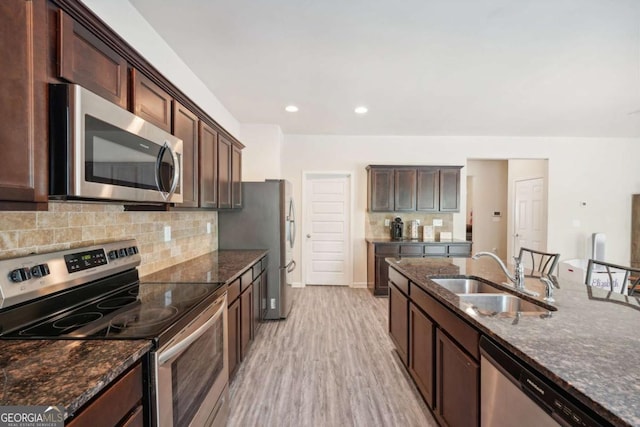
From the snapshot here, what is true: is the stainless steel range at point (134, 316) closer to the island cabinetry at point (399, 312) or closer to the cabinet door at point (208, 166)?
the cabinet door at point (208, 166)

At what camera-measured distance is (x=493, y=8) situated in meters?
1.86

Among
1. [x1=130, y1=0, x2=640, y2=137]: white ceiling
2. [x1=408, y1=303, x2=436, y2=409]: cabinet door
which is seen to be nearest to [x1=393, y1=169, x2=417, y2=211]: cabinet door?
[x1=130, y1=0, x2=640, y2=137]: white ceiling

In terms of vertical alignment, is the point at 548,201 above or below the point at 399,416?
above

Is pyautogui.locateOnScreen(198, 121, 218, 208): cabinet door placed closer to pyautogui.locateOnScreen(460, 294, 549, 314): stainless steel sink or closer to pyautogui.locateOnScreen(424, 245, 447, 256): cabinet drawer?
pyautogui.locateOnScreen(460, 294, 549, 314): stainless steel sink

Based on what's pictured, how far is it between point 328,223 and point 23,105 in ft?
14.4

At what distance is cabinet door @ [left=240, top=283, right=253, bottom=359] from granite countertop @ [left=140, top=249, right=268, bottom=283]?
257 millimetres

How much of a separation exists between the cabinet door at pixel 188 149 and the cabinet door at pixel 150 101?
Answer: 3.7 inches

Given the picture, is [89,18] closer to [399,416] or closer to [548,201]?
[399,416]

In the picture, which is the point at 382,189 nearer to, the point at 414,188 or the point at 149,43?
the point at 414,188

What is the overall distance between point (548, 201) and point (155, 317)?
6157 mm

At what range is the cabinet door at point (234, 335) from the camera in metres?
2.13

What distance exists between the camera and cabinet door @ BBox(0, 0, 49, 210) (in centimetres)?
89

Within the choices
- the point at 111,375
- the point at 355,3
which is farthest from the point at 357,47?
the point at 111,375

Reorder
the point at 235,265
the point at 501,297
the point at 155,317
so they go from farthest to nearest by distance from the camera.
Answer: the point at 235,265
the point at 501,297
the point at 155,317
